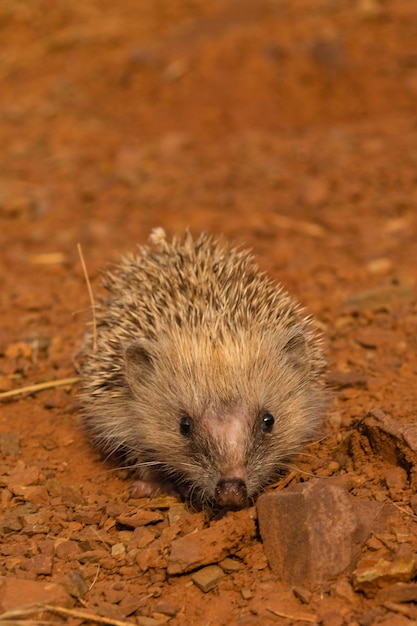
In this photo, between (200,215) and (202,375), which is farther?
(200,215)

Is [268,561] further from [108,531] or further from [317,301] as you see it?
[317,301]

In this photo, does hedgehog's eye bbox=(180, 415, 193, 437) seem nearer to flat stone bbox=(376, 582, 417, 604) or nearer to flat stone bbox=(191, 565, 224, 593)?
flat stone bbox=(191, 565, 224, 593)

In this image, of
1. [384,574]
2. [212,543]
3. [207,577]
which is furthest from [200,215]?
[384,574]

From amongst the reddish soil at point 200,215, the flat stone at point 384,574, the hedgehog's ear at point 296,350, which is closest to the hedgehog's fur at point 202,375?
the hedgehog's ear at point 296,350

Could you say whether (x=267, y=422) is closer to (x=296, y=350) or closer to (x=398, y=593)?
(x=296, y=350)

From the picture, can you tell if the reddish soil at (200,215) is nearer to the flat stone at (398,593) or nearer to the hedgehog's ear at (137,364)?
the flat stone at (398,593)

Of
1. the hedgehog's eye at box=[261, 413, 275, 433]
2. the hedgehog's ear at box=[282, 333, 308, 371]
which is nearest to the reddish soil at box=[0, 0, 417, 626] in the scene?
the hedgehog's eye at box=[261, 413, 275, 433]

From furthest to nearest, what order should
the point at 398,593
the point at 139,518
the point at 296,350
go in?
the point at 296,350 < the point at 139,518 < the point at 398,593
